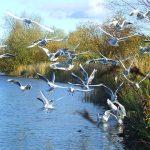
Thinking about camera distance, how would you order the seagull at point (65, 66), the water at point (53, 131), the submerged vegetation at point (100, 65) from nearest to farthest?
the seagull at point (65, 66) < the submerged vegetation at point (100, 65) < the water at point (53, 131)

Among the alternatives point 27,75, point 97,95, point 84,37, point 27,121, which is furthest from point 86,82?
point 27,75

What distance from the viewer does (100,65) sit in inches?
918

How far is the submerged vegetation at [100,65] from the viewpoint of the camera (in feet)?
40.0

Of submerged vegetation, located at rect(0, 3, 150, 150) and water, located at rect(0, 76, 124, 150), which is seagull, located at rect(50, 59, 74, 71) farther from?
water, located at rect(0, 76, 124, 150)

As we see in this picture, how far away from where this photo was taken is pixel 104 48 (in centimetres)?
4728

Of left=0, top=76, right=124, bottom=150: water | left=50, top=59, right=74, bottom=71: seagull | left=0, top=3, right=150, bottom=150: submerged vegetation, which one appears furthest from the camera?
left=0, top=76, right=124, bottom=150: water

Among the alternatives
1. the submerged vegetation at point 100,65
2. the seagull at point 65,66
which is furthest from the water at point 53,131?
→ the seagull at point 65,66

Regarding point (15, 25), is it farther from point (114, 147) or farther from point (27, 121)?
point (114, 147)

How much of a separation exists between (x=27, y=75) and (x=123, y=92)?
42717mm

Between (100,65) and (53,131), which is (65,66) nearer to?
(53,131)

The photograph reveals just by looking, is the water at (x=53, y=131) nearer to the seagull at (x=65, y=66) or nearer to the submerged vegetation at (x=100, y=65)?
the submerged vegetation at (x=100, y=65)

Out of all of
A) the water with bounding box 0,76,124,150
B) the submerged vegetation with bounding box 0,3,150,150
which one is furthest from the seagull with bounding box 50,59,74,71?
the water with bounding box 0,76,124,150

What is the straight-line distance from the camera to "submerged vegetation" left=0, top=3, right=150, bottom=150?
40.0 ft

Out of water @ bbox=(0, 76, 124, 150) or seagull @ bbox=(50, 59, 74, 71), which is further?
water @ bbox=(0, 76, 124, 150)
